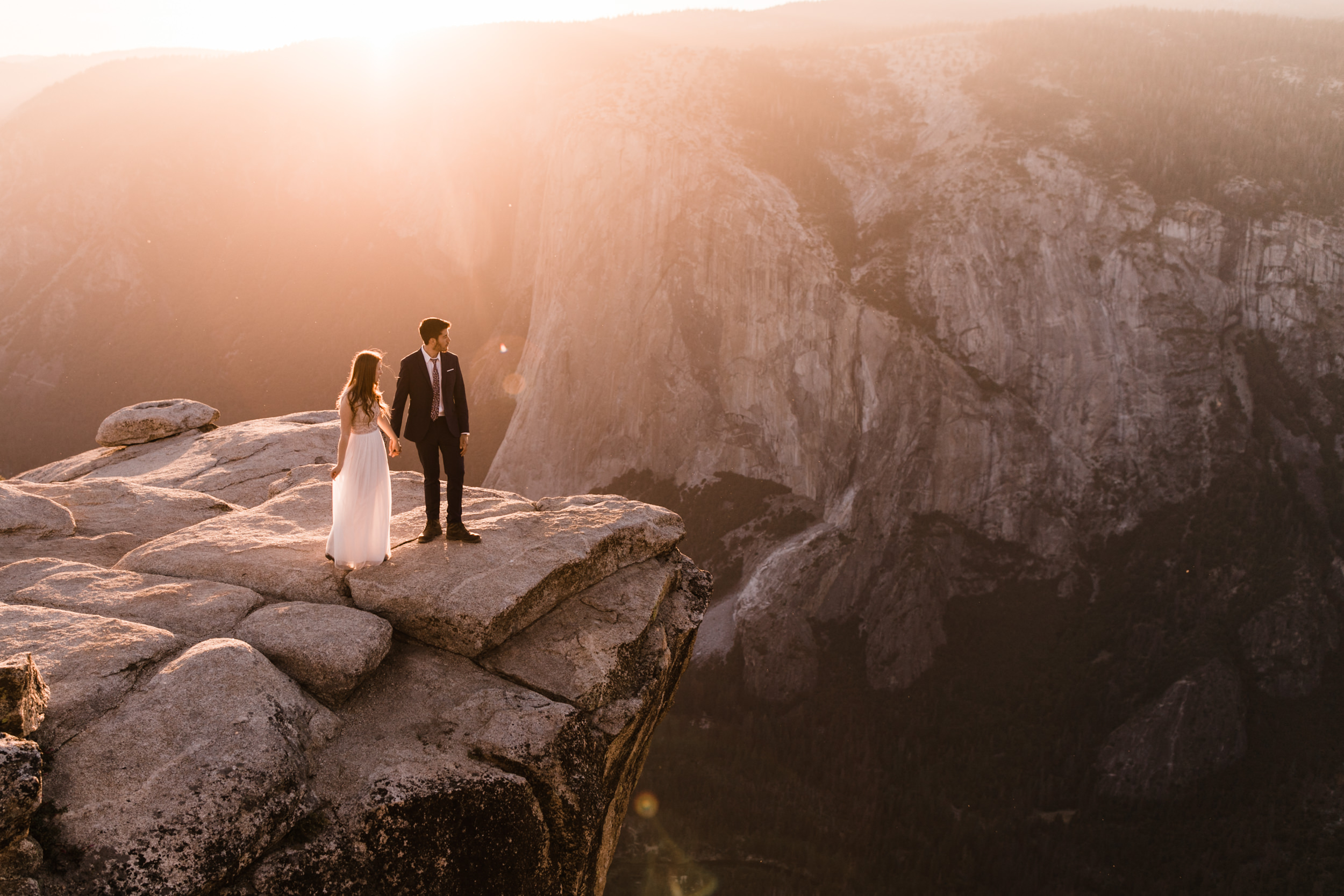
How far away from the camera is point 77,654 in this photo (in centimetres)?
590

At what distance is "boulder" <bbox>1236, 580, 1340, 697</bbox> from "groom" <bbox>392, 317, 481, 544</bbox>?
25.3 m

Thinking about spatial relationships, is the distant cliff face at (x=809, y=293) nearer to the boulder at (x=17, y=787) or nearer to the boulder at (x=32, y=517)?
the boulder at (x=32, y=517)

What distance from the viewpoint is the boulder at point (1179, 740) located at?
20.6 metres

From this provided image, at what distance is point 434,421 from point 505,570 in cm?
188

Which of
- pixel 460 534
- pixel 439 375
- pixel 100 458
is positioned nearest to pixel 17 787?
pixel 460 534

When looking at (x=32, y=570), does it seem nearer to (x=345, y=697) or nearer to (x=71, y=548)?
(x=71, y=548)

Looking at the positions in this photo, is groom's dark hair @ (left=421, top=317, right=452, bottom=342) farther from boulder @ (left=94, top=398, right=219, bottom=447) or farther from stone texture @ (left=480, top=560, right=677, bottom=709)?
boulder @ (left=94, top=398, right=219, bottom=447)

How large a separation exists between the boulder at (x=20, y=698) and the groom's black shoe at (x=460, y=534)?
3947 mm

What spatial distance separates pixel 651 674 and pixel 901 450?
2200cm

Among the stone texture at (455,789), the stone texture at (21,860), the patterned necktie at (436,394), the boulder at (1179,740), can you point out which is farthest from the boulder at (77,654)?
the boulder at (1179,740)

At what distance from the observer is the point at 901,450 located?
28.1 metres

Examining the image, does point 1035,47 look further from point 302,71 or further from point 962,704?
point 302,71

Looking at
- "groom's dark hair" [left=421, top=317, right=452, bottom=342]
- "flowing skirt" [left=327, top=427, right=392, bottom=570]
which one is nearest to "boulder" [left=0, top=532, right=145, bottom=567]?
"flowing skirt" [left=327, top=427, right=392, bottom=570]

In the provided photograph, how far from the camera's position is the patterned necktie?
8.22 metres
